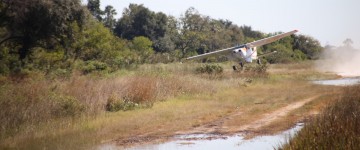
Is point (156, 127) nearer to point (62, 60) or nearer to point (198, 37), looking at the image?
point (62, 60)

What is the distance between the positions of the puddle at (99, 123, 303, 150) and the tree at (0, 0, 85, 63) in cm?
1352

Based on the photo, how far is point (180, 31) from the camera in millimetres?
75500

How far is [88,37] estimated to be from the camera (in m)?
36.7

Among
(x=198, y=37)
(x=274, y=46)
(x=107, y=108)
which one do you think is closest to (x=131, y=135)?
(x=107, y=108)

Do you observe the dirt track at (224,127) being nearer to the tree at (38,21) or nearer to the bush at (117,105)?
the bush at (117,105)

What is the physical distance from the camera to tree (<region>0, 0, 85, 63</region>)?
19.7 metres

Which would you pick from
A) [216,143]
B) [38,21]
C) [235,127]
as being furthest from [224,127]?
[38,21]

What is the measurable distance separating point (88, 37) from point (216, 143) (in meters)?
30.1

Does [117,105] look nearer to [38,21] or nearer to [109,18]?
[38,21]

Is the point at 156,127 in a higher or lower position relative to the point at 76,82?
lower

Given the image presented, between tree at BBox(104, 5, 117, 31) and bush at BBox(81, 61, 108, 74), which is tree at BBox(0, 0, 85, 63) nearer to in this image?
bush at BBox(81, 61, 108, 74)

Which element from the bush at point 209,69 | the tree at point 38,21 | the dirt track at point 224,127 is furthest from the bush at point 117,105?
the bush at point 209,69

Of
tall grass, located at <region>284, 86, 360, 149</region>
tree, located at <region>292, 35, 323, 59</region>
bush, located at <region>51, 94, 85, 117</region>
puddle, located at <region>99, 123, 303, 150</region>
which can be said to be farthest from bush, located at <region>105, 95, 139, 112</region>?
tree, located at <region>292, 35, 323, 59</region>

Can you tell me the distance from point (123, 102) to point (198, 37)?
54861 millimetres
